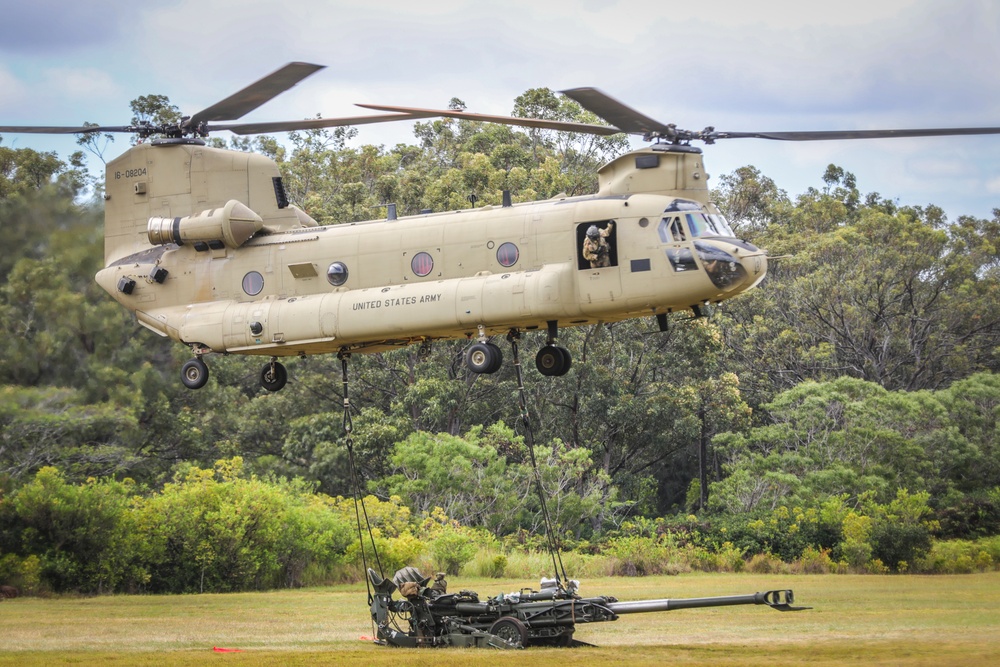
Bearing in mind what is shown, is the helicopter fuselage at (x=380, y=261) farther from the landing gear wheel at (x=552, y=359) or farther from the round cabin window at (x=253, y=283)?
the landing gear wheel at (x=552, y=359)

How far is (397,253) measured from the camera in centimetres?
2308

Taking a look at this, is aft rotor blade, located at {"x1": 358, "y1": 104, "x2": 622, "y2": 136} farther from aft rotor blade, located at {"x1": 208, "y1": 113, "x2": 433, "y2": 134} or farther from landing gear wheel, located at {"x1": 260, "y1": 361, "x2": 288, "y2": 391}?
landing gear wheel, located at {"x1": 260, "y1": 361, "x2": 288, "y2": 391}

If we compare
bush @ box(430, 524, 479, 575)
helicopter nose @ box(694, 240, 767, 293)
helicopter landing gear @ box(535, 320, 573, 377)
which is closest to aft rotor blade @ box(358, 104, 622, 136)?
helicopter nose @ box(694, 240, 767, 293)

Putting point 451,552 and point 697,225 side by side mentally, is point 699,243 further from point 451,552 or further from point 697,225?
point 451,552

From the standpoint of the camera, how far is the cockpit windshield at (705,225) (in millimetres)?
21469

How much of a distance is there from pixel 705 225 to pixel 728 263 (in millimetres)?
893

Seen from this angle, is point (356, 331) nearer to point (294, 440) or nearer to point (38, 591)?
point (38, 591)

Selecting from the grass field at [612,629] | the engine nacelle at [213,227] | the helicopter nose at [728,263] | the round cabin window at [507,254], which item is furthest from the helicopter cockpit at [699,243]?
the engine nacelle at [213,227]

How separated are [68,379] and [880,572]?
24.4m

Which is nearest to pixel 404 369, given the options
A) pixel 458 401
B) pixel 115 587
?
pixel 458 401

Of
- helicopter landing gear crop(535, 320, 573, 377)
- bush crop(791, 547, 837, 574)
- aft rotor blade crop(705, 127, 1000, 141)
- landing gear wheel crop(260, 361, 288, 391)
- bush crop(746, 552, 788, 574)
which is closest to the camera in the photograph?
aft rotor blade crop(705, 127, 1000, 141)

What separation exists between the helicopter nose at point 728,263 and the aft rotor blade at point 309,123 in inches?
192

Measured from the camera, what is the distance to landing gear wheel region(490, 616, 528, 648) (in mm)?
23531

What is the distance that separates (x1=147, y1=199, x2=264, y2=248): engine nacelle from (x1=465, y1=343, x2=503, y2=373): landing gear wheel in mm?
5341
